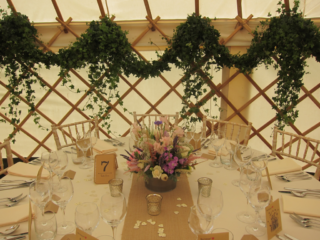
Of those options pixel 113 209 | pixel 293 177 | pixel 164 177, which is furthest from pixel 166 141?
pixel 293 177

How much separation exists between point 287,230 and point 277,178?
41 centimetres

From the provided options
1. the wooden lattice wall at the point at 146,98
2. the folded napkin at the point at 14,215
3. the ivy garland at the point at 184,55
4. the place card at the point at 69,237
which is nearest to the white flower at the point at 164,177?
the place card at the point at 69,237

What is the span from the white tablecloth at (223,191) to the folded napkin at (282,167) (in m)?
0.06

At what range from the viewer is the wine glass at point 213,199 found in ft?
2.58

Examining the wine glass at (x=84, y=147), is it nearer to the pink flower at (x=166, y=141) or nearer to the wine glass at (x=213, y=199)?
the pink flower at (x=166, y=141)

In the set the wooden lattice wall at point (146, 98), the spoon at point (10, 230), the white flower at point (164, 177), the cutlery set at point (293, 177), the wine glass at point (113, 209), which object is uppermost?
the wooden lattice wall at point (146, 98)

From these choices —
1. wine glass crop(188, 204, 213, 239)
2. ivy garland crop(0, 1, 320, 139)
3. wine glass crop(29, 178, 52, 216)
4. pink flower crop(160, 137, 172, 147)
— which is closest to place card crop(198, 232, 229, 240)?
wine glass crop(188, 204, 213, 239)

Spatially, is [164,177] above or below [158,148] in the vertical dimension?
below

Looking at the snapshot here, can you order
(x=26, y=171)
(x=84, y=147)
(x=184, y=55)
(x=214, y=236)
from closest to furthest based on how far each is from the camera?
1. (x=214, y=236)
2. (x=26, y=171)
3. (x=84, y=147)
4. (x=184, y=55)

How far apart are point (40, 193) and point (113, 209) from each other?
28 centimetres

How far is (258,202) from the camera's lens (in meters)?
0.83

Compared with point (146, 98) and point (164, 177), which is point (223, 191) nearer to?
point (164, 177)

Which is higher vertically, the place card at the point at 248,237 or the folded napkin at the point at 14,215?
the folded napkin at the point at 14,215

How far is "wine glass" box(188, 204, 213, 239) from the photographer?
0.72 metres
